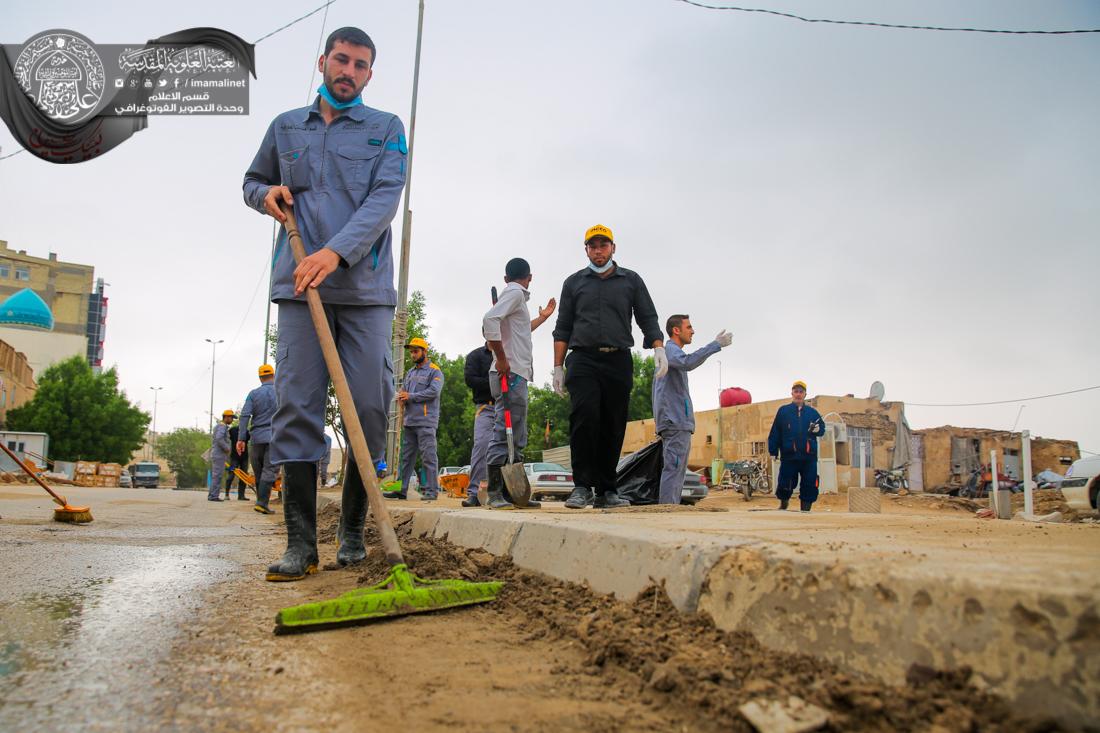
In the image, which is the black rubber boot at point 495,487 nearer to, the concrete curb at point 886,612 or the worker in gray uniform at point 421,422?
the concrete curb at point 886,612

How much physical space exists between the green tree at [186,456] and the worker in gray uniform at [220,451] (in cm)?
8203

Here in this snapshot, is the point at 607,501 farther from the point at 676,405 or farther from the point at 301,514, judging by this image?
the point at 301,514

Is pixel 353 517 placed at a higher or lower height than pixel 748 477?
higher

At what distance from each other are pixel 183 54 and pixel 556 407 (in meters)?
36.2

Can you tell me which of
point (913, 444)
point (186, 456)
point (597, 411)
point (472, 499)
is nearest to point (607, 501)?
point (597, 411)

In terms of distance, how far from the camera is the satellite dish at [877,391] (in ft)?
90.1

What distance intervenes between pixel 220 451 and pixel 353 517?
1481 centimetres

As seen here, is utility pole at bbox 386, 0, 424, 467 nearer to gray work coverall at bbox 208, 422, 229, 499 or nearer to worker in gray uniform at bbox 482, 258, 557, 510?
gray work coverall at bbox 208, 422, 229, 499

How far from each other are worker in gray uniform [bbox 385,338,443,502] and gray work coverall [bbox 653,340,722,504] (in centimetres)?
397

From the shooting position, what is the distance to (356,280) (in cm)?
327

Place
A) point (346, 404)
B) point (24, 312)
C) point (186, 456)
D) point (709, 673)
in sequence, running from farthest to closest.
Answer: point (186, 456) < point (24, 312) < point (346, 404) < point (709, 673)

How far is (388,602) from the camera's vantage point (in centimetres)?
217

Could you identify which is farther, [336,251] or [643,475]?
[643,475]

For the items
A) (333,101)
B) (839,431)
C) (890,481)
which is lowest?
(890,481)
